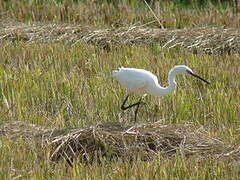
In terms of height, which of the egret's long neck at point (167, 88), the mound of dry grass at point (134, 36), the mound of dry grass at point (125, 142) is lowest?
the mound of dry grass at point (125, 142)

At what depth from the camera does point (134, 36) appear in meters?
9.76

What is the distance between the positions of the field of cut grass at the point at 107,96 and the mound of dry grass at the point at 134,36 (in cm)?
20

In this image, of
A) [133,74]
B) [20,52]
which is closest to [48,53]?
[20,52]

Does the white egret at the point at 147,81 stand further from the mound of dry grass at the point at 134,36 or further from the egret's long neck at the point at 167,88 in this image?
the mound of dry grass at the point at 134,36

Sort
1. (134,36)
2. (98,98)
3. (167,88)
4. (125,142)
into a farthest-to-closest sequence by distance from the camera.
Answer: (134,36) → (98,98) → (167,88) → (125,142)

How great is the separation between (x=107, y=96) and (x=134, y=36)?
2.82 m

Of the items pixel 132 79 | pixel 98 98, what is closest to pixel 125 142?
pixel 132 79

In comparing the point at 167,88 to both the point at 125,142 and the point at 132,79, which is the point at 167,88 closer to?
the point at 132,79

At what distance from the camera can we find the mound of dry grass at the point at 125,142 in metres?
5.61

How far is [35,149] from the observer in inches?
217

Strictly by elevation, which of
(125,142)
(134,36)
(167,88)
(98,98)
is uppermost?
(134,36)

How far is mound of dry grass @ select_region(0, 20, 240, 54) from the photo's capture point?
9.34 metres

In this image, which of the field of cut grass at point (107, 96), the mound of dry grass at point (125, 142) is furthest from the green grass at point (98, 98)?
the mound of dry grass at point (125, 142)

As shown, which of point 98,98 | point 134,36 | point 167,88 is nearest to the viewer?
point 167,88
